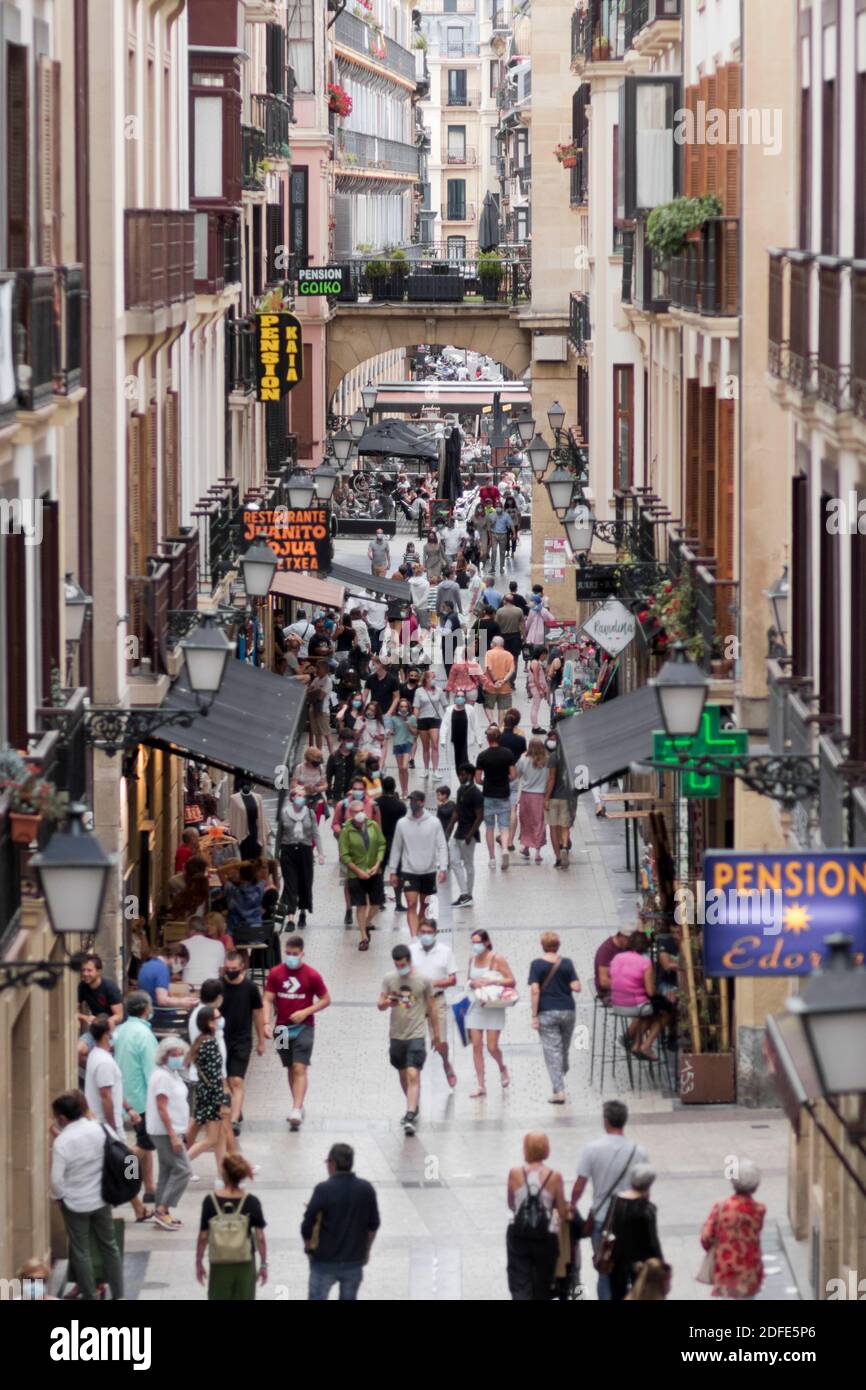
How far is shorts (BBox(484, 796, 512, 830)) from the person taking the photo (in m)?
30.5

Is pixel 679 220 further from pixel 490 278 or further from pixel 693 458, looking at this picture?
pixel 490 278

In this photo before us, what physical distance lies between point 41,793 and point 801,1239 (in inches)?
241

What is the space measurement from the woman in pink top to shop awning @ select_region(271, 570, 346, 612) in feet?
58.2

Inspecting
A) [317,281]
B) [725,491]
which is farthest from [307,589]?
[725,491]

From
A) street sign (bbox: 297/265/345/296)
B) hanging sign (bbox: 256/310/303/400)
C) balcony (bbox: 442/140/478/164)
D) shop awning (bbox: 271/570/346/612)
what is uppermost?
balcony (bbox: 442/140/478/164)

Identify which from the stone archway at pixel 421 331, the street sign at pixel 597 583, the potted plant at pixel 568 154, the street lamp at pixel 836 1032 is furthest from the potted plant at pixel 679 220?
the stone archway at pixel 421 331

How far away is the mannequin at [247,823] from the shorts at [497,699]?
1059 centimetres

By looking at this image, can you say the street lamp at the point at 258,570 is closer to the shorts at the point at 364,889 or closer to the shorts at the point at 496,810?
the shorts at the point at 364,889

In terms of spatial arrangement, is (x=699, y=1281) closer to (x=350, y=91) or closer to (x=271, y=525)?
(x=271, y=525)

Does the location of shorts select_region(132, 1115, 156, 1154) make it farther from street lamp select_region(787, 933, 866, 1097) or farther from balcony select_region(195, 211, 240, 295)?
balcony select_region(195, 211, 240, 295)

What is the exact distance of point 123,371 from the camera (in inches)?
908

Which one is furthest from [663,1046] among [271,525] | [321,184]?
[321,184]

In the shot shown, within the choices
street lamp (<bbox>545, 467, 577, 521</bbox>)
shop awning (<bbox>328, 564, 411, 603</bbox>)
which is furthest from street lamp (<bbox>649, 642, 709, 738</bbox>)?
shop awning (<bbox>328, 564, 411, 603</bbox>)

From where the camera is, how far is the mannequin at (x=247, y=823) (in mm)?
27922
